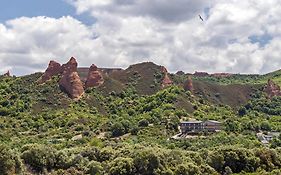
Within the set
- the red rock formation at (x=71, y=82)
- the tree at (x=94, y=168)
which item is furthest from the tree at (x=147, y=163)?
the red rock formation at (x=71, y=82)

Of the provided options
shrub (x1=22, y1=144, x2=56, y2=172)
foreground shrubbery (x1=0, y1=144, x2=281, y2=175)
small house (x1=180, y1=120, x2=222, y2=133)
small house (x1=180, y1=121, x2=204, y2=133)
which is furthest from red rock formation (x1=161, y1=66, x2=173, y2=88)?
shrub (x1=22, y1=144, x2=56, y2=172)

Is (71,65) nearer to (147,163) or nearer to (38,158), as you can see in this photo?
(38,158)

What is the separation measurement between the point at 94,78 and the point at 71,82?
1328 centimetres

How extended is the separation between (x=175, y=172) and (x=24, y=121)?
79651mm

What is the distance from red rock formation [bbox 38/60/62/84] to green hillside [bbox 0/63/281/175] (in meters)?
2.63

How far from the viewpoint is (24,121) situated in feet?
453

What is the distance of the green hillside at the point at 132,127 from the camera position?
69.7 m

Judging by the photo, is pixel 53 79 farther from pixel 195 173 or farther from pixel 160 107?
pixel 195 173

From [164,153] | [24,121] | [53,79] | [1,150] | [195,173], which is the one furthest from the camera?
[53,79]

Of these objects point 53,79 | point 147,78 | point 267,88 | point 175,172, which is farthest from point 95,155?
point 267,88

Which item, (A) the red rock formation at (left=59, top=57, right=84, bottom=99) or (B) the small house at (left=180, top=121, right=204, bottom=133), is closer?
(B) the small house at (left=180, top=121, right=204, bottom=133)

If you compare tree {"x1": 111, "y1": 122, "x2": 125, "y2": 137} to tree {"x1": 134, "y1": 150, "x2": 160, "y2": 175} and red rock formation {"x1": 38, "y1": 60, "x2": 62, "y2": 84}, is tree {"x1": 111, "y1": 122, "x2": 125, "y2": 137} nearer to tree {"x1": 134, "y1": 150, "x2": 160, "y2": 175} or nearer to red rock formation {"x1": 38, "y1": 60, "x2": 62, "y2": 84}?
red rock formation {"x1": 38, "y1": 60, "x2": 62, "y2": 84}

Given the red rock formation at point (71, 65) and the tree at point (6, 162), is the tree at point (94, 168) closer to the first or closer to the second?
the tree at point (6, 162)

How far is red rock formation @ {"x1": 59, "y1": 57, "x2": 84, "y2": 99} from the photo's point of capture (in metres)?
160
